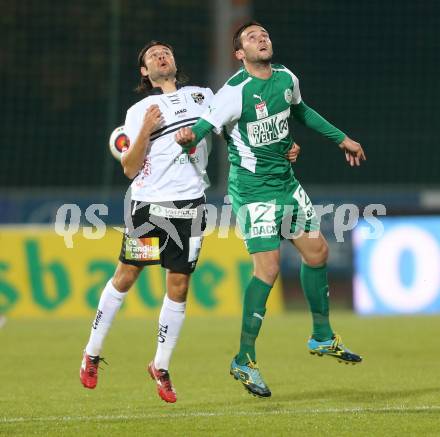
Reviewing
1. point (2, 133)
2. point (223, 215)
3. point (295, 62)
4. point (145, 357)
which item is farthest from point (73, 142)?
point (145, 357)

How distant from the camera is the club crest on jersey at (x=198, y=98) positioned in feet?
26.0

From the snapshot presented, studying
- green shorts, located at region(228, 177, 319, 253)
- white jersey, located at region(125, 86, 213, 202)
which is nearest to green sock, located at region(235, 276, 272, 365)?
green shorts, located at region(228, 177, 319, 253)

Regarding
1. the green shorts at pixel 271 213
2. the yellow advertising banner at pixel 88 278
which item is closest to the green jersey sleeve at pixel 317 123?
the green shorts at pixel 271 213

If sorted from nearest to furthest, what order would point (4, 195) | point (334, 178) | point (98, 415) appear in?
point (98, 415), point (4, 195), point (334, 178)

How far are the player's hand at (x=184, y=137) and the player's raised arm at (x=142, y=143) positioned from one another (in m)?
0.31

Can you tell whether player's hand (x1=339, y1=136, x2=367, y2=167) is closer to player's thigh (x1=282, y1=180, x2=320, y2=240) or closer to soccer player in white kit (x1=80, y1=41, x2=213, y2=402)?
Answer: player's thigh (x1=282, y1=180, x2=320, y2=240)

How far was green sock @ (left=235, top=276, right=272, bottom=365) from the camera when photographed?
767cm

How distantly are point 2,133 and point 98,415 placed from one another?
531 inches

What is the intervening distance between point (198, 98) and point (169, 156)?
1.51 feet

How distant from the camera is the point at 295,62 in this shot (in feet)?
68.9

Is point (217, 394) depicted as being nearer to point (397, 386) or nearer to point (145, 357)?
point (397, 386)

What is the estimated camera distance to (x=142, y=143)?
7.60 meters

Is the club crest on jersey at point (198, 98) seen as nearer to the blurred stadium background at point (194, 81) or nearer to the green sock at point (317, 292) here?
the green sock at point (317, 292)

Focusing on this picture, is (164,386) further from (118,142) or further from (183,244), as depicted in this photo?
(118,142)
